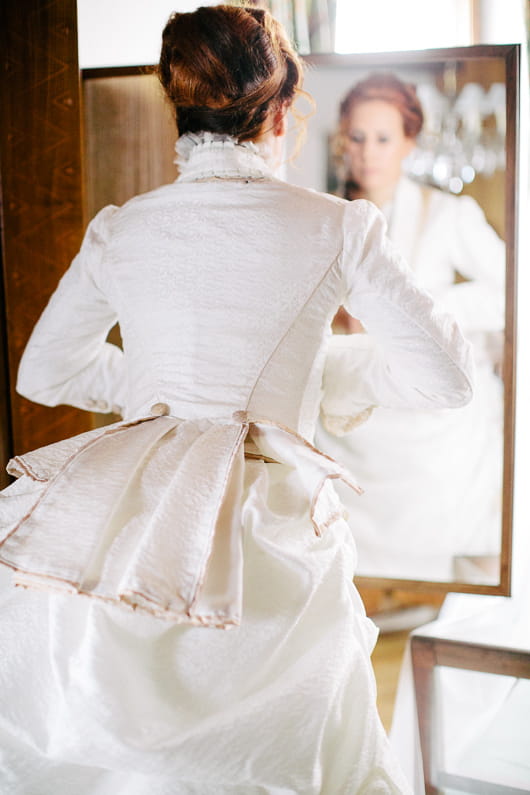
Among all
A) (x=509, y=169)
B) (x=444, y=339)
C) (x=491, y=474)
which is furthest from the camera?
(x=491, y=474)

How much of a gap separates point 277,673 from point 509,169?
113cm

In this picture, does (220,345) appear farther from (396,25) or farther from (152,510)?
(396,25)

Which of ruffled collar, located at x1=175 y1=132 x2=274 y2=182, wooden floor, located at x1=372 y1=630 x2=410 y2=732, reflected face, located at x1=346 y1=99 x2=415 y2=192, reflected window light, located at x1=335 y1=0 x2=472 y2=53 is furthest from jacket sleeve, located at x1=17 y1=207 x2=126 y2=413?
reflected window light, located at x1=335 y1=0 x2=472 y2=53

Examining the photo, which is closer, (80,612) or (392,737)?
(80,612)

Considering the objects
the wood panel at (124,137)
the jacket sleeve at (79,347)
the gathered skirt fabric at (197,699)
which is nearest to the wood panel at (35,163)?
the wood panel at (124,137)

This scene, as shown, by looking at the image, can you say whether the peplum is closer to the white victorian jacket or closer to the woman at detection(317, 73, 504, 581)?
the white victorian jacket

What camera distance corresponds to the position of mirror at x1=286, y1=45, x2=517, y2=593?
143 centimetres

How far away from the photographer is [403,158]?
1494 millimetres

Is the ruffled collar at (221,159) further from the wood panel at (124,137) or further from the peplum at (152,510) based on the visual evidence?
the wood panel at (124,137)

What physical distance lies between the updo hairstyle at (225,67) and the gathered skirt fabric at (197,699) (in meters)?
0.51

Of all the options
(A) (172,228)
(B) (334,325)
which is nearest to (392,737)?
(B) (334,325)

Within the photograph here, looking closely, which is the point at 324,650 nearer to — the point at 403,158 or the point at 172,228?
the point at 172,228

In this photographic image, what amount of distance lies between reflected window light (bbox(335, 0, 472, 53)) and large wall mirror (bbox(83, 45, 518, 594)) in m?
0.48

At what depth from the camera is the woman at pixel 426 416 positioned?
1.48m
